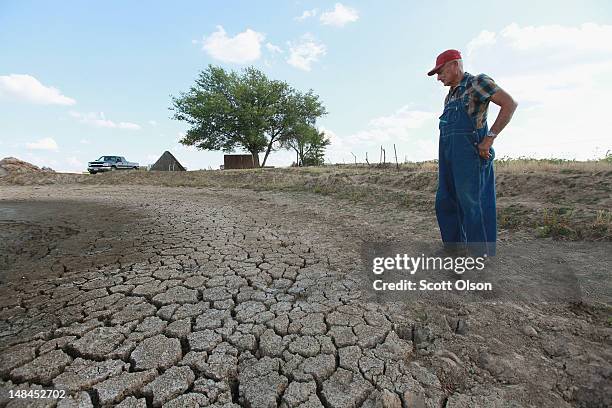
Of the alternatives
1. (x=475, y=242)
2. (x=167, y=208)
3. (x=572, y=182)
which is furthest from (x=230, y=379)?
(x=572, y=182)

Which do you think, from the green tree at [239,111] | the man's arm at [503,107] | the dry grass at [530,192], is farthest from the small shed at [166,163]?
the man's arm at [503,107]

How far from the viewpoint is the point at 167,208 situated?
20.4 ft

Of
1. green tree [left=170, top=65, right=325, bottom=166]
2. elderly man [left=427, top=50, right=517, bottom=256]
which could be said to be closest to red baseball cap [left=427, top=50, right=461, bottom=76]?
elderly man [left=427, top=50, right=517, bottom=256]

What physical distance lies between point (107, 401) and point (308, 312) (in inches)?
44.0

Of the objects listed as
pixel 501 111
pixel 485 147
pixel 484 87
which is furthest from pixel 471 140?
pixel 484 87

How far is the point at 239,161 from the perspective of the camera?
853 inches

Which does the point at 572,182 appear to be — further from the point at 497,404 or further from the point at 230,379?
Answer: the point at 230,379

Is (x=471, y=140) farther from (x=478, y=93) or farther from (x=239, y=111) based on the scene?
(x=239, y=111)

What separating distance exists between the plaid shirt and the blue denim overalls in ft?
0.10

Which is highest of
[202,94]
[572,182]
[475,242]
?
[202,94]

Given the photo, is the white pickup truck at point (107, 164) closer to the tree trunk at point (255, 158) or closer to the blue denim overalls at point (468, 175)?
the tree trunk at point (255, 158)

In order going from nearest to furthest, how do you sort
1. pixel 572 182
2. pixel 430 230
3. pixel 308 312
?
1. pixel 308 312
2. pixel 430 230
3. pixel 572 182

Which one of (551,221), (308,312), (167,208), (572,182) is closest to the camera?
Result: (308,312)

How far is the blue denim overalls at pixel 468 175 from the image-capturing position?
2317 millimetres
